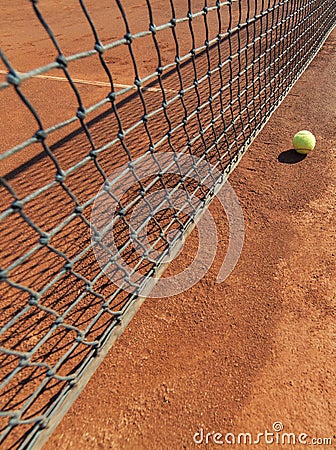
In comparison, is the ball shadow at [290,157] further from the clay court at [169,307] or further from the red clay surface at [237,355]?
the red clay surface at [237,355]

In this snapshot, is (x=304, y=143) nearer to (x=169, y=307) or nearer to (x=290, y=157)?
(x=290, y=157)

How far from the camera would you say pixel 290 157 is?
10.1 feet

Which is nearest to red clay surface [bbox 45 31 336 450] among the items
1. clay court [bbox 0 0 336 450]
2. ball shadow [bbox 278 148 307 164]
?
clay court [bbox 0 0 336 450]

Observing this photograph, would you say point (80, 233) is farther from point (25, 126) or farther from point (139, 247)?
point (25, 126)

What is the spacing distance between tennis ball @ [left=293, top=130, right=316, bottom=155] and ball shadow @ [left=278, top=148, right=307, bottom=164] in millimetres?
45

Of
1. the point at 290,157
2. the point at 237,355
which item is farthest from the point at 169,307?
the point at 290,157

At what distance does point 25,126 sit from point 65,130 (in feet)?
1.64

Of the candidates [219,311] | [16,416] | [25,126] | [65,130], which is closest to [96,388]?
[16,416]

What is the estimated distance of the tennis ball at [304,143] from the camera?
9.92 ft

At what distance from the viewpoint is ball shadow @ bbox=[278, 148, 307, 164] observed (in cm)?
304

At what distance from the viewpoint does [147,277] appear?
210 centimetres

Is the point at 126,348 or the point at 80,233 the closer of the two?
the point at 126,348

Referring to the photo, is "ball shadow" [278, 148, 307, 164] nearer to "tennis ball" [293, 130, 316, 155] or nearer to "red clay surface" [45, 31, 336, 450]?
"tennis ball" [293, 130, 316, 155]

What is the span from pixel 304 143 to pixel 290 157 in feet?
0.51
